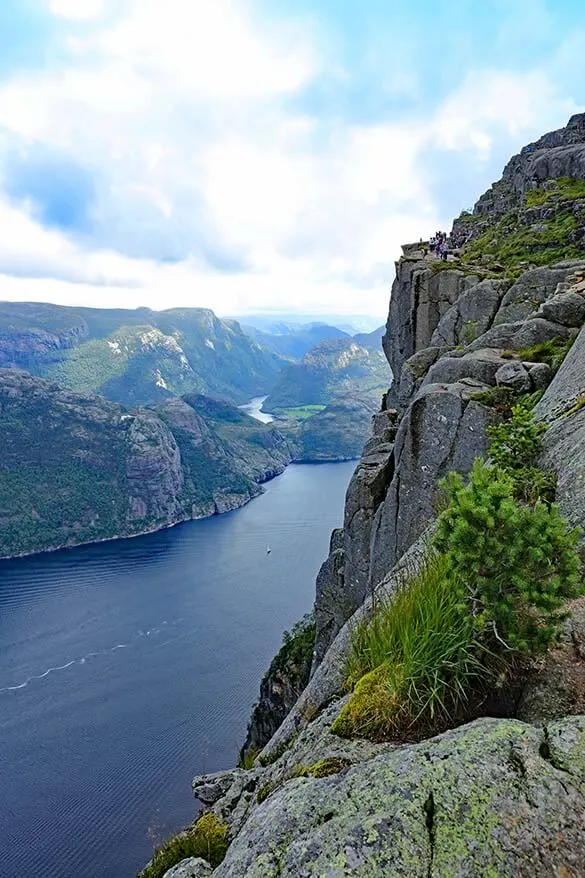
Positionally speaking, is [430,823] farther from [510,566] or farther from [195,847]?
[195,847]

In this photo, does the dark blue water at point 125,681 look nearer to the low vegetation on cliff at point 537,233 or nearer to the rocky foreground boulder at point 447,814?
the rocky foreground boulder at point 447,814

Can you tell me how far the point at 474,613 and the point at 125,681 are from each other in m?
82.6

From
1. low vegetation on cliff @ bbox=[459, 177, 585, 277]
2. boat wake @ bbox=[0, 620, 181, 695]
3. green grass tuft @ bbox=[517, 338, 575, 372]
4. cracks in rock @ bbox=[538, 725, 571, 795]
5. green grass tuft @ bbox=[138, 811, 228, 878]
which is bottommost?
boat wake @ bbox=[0, 620, 181, 695]

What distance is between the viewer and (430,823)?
154 inches

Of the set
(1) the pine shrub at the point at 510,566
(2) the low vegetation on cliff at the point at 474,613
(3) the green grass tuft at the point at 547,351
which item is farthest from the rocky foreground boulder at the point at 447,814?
(3) the green grass tuft at the point at 547,351

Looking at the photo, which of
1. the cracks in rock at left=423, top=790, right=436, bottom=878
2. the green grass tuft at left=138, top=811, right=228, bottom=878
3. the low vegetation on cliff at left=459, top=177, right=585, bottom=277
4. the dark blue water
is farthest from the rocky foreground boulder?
the dark blue water

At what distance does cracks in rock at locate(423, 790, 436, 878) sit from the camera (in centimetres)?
367

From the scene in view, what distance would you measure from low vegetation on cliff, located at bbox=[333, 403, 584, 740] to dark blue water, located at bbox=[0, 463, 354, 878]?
103 ft

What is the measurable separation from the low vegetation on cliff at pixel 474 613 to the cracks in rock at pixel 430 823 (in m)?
1.16

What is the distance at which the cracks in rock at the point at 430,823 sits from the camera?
12.0 ft

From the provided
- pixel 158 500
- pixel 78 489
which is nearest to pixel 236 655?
pixel 158 500

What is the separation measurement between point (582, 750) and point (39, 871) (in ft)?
208

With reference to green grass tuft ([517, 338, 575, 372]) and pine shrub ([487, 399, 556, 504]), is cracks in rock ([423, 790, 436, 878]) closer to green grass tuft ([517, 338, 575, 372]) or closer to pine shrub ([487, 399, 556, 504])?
pine shrub ([487, 399, 556, 504])

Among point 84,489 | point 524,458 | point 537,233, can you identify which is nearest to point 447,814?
point 524,458
